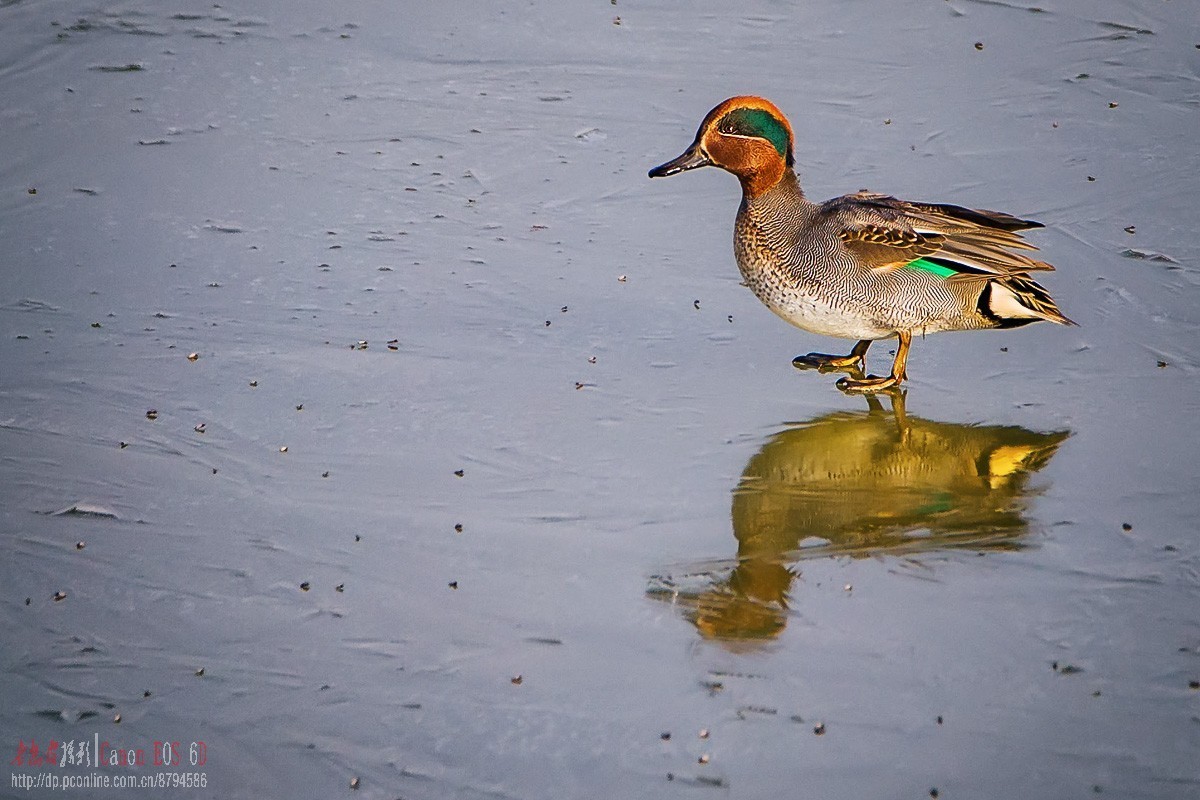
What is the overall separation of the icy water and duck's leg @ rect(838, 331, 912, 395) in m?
0.05

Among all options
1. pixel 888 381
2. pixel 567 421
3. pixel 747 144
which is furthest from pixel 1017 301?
pixel 567 421

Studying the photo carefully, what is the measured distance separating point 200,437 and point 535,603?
159 centimetres

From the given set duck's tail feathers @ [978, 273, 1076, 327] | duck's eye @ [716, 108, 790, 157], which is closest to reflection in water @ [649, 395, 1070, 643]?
duck's tail feathers @ [978, 273, 1076, 327]

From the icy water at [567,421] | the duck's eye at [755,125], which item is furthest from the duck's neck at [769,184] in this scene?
→ the icy water at [567,421]

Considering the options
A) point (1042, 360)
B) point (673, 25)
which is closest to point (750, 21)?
point (673, 25)

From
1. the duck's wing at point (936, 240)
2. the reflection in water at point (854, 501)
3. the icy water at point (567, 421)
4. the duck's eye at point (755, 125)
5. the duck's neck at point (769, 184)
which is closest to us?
the icy water at point (567, 421)

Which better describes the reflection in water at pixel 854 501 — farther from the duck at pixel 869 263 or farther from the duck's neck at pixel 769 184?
the duck's neck at pixel 769 184

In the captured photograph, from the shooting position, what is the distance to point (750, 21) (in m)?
8.73

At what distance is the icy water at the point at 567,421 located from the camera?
3.65 m

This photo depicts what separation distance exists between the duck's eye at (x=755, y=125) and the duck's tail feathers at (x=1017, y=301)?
3.47 feet

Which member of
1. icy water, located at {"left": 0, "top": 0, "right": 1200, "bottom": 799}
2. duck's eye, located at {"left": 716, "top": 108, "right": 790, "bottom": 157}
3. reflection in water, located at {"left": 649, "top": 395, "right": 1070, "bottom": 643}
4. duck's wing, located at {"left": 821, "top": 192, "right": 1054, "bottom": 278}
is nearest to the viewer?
icy water, located at {"left": 0, "top": 0, "right": 1200, "bottom": 799}

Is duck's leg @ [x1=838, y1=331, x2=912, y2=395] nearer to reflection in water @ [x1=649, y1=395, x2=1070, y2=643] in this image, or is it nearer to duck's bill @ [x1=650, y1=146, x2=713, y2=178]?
reflection in water @ [x1=649, y1=395, x2=1070, y2=643]

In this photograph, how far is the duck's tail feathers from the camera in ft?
18.2

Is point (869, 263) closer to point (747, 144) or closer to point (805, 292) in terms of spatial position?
point (805, 292)
